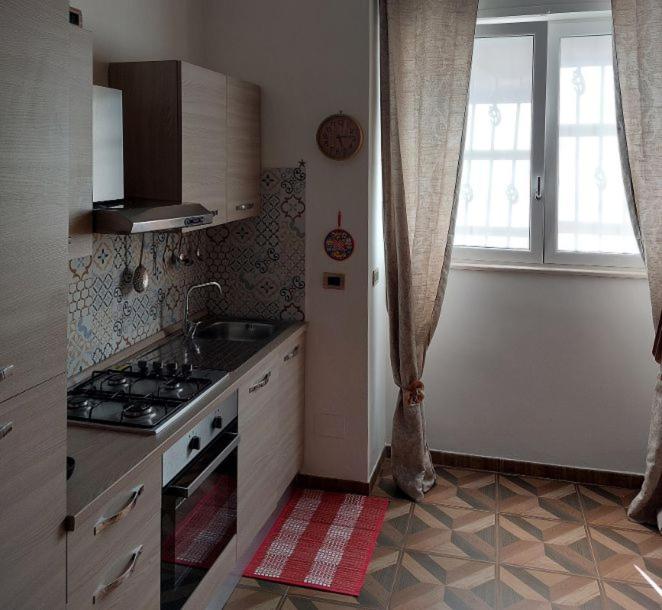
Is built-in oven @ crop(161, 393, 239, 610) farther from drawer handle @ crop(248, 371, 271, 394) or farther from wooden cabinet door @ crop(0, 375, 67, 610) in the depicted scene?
wooden cabinet door @ crop(0, 375, 67, 610)

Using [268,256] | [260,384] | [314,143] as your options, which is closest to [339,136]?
[314,143]

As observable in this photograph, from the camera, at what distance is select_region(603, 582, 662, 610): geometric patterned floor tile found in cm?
276

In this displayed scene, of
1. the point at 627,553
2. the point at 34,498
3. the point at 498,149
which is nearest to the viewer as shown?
the point at 34,498

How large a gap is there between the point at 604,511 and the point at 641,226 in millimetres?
1367

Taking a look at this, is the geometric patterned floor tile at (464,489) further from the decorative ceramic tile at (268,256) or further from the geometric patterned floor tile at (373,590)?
the decorative ceramic tile at (268,256)

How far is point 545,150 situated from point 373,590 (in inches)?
89.8

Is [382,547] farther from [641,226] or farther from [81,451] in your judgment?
[641,226]

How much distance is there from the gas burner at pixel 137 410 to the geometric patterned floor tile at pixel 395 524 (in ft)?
4.65

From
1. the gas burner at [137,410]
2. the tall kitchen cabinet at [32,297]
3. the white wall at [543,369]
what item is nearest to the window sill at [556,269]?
the white wall at [543,369]

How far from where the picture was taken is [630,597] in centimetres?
282

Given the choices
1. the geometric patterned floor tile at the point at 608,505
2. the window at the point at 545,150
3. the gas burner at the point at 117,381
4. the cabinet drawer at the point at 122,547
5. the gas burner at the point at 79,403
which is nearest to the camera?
the cabinet drawer at the point at 122,547

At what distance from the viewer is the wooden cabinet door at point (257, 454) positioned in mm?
2766

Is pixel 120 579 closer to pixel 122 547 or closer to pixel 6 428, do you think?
pixel 122 547

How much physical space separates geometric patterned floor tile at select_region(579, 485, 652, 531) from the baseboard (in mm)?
40
